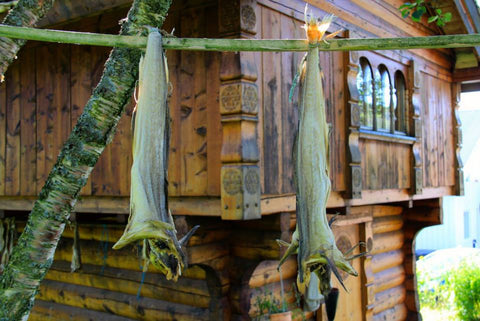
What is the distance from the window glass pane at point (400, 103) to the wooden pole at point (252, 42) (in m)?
5.30

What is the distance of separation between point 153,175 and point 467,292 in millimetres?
10263

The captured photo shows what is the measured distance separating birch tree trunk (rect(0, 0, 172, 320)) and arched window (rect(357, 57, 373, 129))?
13.6 feet

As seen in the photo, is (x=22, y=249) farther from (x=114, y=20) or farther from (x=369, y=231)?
(x=369, y=231)

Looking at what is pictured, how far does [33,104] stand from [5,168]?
3.03ft

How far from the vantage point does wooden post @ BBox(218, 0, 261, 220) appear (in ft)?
14.1

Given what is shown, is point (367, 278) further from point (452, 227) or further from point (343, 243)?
point (452, 227)

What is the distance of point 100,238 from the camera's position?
21.5 ft

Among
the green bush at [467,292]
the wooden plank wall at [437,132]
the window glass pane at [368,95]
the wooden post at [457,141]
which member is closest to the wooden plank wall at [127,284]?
the window glass pane at [368,95]

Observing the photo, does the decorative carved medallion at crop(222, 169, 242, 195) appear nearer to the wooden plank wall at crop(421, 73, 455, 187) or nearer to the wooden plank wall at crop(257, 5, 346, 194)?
the wooden plank wall at crop(257, 5, 346, 194)

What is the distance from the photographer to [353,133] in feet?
19.5

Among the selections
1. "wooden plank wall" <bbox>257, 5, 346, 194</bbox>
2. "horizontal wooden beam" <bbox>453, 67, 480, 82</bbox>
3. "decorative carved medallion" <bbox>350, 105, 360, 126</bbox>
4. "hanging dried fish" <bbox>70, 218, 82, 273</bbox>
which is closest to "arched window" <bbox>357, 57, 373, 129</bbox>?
"decorative carved medallion" <bbox>350, 105, 360, 126</bbox>

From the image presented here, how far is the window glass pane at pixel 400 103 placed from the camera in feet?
24.3

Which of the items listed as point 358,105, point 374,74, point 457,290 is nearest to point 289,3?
point 358,105

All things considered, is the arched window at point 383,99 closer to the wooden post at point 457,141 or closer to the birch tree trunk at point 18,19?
the wooden post at point 457,141
